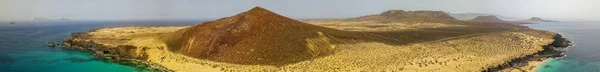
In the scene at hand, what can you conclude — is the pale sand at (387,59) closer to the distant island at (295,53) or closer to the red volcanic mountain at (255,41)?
the distant island at (295,53)

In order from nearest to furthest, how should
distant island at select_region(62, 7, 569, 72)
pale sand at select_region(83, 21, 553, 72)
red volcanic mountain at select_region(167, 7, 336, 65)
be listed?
pale sand at select_region(83, 21, 553, 72) → distant island at select_region(62, 7, 569, 72) → red volcanic mountain at select_region(167, 7, 336, 65)

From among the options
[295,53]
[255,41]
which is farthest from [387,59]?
[255,41]

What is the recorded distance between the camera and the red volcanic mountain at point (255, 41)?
3638 cm

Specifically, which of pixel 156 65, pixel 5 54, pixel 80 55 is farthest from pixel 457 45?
pixel 5 54

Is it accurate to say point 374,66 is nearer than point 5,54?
Yes

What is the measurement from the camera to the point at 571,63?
4003 centimetres

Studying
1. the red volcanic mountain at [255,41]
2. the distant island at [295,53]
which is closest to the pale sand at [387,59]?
the distant island at [295,53]

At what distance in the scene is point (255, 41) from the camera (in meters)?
39.5

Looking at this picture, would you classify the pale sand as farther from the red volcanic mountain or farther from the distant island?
the red volcanic mountain

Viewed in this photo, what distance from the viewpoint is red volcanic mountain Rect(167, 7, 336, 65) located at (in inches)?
1432

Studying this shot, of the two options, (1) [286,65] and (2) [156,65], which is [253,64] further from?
(2) [156,65]

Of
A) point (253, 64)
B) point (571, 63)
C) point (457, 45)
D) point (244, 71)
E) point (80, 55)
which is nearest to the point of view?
point (244, 71)

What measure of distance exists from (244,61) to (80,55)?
19988mm

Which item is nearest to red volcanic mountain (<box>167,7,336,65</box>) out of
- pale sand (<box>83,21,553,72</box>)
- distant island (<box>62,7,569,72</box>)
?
distant island (<box>62,7,569,72</box>)
